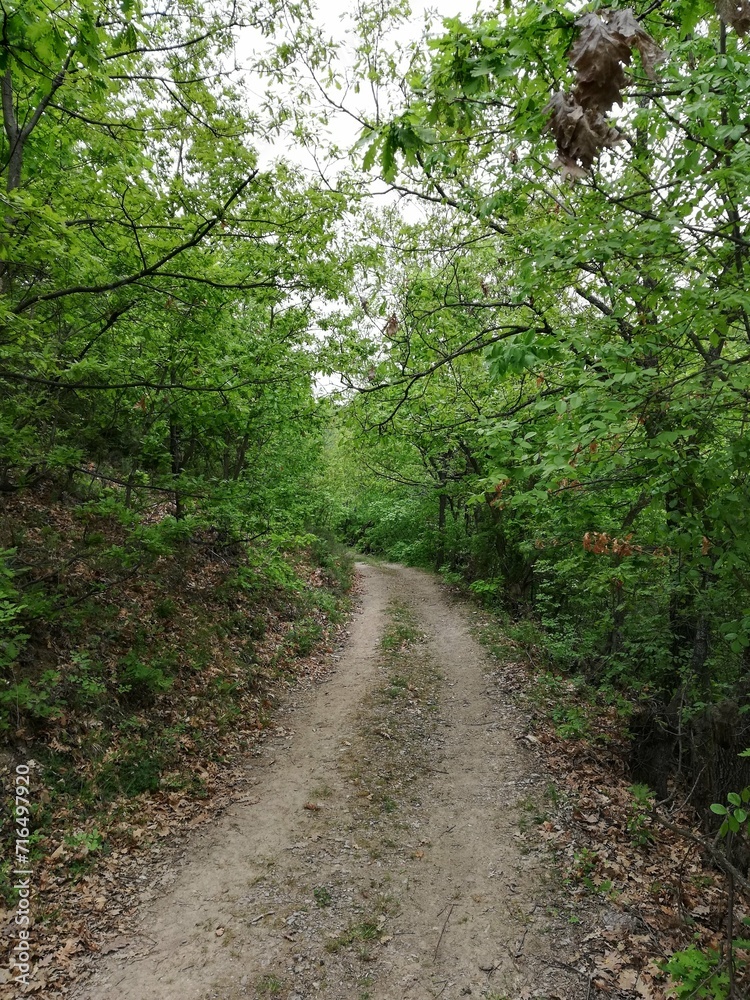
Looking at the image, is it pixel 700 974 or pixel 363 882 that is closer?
pixel 700 974

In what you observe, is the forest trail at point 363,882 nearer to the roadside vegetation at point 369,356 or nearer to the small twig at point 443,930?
the small twig at point 443,930

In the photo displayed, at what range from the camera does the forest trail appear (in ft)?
14.0

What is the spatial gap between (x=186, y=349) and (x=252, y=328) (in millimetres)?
2225

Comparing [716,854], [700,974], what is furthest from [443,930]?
[716,854]

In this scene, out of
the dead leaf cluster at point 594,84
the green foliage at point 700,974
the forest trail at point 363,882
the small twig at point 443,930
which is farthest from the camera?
the small twig at point 443,930

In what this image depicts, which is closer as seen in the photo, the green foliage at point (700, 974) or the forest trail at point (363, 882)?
the green foliage at point (700, 974)

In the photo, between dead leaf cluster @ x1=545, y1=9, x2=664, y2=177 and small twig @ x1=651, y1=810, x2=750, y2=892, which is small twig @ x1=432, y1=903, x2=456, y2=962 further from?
dead leaf cluster @ x1=545, y1=9, x2=664, y2=177

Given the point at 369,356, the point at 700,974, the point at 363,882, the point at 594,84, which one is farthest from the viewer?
the point at 369,356

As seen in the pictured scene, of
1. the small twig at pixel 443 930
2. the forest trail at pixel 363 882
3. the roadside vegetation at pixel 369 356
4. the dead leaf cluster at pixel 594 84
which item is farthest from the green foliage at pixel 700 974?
the dead leaf cluster at pixel 594 84

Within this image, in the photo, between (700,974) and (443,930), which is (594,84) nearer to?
(700,974)

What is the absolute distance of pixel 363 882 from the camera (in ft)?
17.3

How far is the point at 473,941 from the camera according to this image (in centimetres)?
460

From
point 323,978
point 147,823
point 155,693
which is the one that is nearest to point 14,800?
point 147,823

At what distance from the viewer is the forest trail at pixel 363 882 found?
426cm
